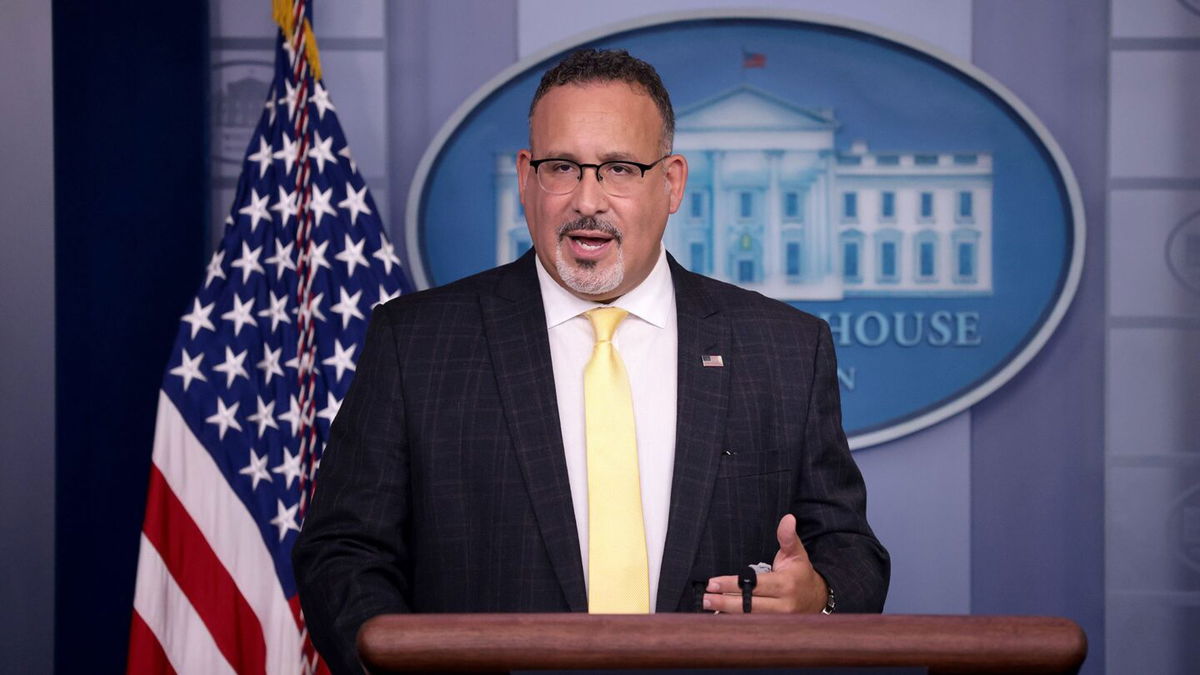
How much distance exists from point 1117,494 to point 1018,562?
305 millimetres

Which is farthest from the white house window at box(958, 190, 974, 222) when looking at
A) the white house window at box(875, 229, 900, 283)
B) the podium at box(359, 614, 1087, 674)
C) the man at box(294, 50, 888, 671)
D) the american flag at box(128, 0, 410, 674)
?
the podium at box(359, 614, 1087, 674)

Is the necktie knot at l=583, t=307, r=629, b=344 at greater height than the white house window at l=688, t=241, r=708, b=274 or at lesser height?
lesser

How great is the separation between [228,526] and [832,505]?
1.53 m

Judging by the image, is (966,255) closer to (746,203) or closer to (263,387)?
(746,203)

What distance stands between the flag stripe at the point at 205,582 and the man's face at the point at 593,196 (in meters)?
1.33

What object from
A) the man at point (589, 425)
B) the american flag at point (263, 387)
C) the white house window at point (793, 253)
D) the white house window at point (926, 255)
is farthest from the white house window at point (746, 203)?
the man at point (589, 425)

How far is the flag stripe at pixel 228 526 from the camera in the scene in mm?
2646

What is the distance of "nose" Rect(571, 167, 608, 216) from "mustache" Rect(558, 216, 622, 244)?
0.04ft

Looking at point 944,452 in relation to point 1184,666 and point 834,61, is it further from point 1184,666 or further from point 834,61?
point 834,61

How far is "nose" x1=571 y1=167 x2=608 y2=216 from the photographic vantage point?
5.69 ft

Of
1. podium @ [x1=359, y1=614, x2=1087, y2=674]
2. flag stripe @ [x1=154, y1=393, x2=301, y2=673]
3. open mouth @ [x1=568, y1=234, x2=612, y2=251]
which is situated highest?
open mouth @ [x1=568, y1=234, x2=612, y2=251]

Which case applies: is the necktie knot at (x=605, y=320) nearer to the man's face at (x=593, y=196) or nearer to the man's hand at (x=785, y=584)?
the man's face at (x=593, y=196)

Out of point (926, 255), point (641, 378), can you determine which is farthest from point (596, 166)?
point (926, 255)

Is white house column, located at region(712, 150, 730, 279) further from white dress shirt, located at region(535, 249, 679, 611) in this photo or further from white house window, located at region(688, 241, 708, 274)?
white dress shirt, located at region(535, 249, 679, 611)
